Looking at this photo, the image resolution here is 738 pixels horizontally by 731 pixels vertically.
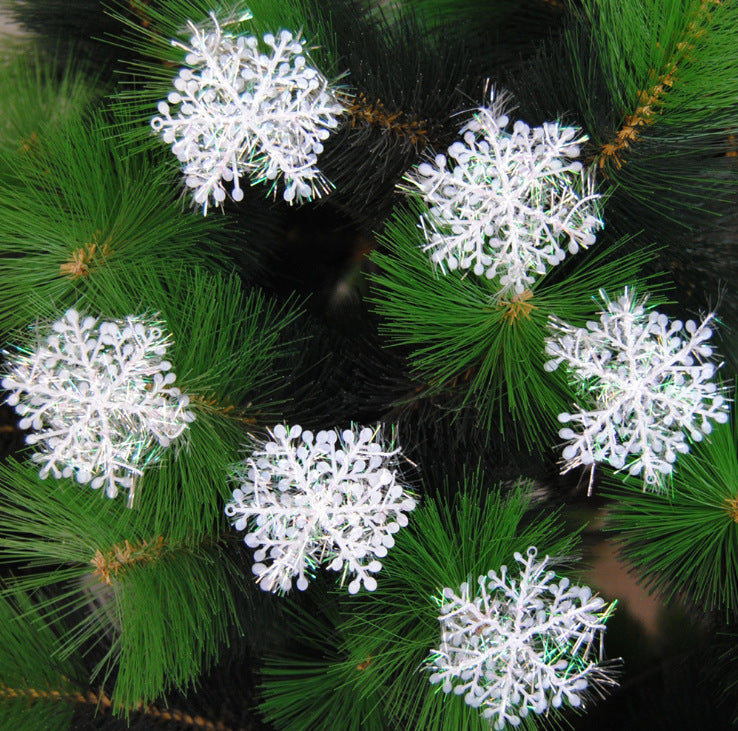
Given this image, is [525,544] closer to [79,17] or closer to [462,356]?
[462,356]

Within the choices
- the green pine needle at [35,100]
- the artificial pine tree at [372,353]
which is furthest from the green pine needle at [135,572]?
the green pine needle at [35,100]

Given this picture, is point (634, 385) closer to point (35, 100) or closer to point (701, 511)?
point (701, 511)

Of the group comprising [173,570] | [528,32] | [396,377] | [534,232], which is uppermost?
[528,32]

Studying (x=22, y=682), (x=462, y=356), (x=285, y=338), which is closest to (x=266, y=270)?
(x=285, y=338)

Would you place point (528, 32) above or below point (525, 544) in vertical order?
above

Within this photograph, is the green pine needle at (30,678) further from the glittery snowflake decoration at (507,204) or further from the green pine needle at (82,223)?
the glittery snowflake decoration at (507,204)

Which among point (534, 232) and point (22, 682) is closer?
point (534, 232)
